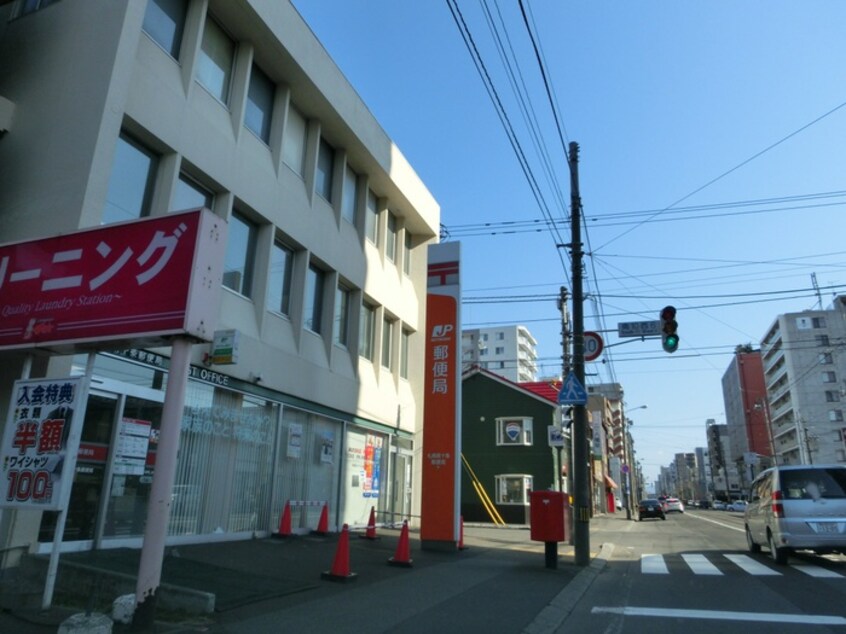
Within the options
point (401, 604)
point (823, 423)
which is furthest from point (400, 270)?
point (823, 423)

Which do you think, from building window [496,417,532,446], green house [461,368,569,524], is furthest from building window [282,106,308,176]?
building window [496,417,532,446]

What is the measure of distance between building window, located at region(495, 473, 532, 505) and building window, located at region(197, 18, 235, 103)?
82.3ft

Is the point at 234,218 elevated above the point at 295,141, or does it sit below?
below

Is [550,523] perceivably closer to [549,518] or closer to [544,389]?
[549,518]

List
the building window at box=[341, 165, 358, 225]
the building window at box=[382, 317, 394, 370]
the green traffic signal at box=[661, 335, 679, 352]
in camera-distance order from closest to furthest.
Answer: the green traffic signal at box=[661, 335, 679, 352], the building window at box=[341, 165, 358, 225], the building window at box=[382, 317, 394, 370]

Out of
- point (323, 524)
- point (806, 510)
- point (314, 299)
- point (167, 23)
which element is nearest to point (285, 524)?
point (323, 524)

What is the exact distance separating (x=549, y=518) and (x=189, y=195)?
9.47m

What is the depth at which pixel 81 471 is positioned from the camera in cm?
919

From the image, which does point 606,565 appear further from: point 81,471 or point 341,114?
point 341,114

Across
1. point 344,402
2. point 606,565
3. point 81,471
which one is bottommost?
point 606,565

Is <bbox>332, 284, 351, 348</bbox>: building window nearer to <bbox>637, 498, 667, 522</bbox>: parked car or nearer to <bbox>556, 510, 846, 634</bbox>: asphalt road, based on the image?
<bbox>556, 510, 846, 634</bbox>: asphalt road

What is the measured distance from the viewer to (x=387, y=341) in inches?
840

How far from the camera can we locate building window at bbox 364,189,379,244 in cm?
1999

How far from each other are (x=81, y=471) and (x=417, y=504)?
1435 centimetres
